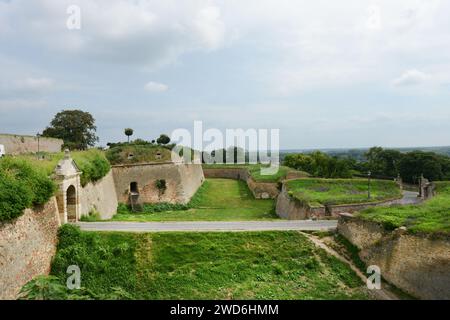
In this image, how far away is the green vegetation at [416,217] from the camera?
1169 cm

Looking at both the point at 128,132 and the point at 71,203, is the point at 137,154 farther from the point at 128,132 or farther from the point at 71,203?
the point at 71,203

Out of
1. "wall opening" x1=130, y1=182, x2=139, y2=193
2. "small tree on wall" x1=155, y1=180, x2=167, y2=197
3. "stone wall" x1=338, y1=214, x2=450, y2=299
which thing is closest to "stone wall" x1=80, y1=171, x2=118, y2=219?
"wall opening" x1=130, y1=182, x2=139, y2=193

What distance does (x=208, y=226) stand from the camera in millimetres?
16094

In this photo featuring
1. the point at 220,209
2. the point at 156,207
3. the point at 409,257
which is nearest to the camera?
the point at 409,257

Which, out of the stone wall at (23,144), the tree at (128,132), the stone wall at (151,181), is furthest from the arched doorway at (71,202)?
the tree at (128,132)

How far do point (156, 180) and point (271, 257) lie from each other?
15.6 meters

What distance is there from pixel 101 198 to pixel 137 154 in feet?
21.3

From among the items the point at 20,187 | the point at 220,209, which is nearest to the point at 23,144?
the point at 20,187

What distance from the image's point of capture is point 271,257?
13477 mm

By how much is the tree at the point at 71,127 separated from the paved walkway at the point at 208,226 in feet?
76.3

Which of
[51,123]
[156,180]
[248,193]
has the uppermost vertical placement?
[51,123]

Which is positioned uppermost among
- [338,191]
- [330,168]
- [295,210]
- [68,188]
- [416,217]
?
[68,188]

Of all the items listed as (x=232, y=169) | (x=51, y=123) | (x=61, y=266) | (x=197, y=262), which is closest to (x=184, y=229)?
(x=197, y=262)
